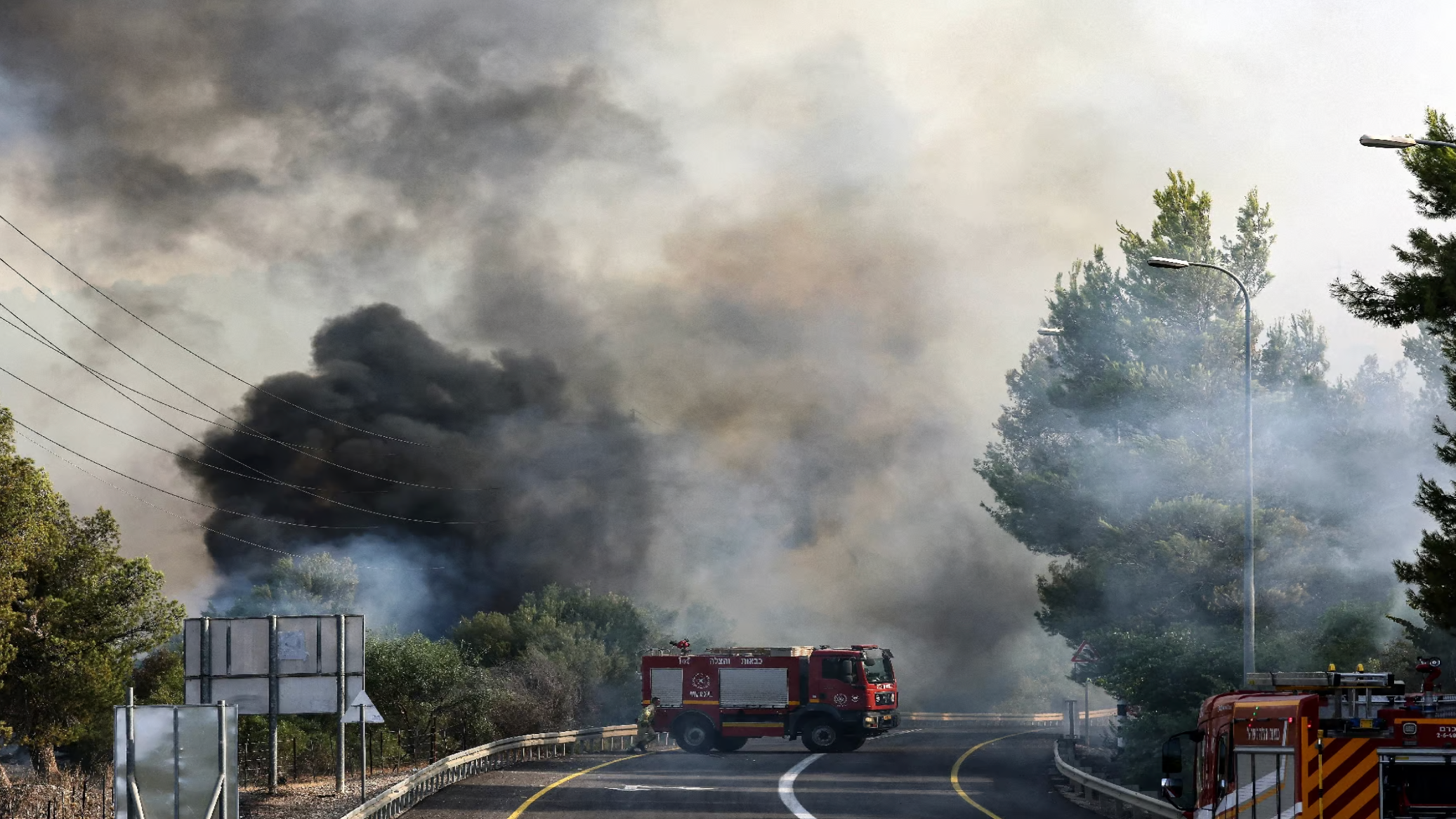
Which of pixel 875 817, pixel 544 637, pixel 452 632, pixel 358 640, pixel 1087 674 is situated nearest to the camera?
pixel 875 817

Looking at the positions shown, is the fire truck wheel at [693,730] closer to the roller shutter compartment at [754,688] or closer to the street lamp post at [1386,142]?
the roller shutter compartment at [754,688]

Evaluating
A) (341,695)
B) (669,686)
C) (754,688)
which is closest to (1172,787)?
(341,695)

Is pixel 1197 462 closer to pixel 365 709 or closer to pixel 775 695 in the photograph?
pixel 775 695

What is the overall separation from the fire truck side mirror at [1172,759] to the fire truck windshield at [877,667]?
2373cm

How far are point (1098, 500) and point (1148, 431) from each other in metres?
2.54

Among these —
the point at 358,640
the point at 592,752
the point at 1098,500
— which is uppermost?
the point at 1098,500

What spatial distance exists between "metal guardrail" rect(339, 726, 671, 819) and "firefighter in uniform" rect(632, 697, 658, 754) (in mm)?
1598

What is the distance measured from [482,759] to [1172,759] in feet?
74.0

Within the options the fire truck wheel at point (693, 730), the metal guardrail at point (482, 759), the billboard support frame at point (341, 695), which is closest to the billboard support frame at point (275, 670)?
the billboard support frame at point (341, 695)

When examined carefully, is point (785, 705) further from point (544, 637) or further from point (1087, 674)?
point (544, 637)

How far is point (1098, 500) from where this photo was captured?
133 feet

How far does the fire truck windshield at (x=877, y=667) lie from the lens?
37.0 meters

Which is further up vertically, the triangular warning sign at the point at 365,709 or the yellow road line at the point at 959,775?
the triangular warning sign at the point at 365,709

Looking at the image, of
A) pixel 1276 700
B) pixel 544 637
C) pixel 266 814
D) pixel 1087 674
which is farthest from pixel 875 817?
pixel 544 637
